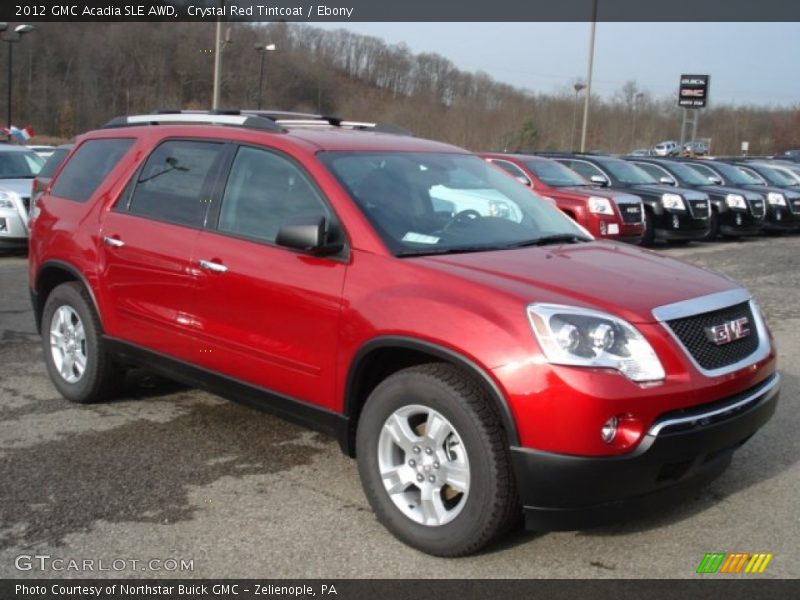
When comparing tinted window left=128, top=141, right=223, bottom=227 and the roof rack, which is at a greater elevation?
the roof rack

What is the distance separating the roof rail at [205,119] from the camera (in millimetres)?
4879

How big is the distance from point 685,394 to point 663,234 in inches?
521

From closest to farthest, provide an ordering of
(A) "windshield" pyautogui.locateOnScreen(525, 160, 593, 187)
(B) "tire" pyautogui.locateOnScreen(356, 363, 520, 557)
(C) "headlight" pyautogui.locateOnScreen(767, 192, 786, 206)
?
(B) "tire" pyautogui.locateOnScreen(356, 363, 520, 557)
(A) "windshield" pyautogui.locateOnScreen(525, 160, 593, 187)
(C) "headlight" pyautogui.locateOnScreen(767, 192, 786, 206)

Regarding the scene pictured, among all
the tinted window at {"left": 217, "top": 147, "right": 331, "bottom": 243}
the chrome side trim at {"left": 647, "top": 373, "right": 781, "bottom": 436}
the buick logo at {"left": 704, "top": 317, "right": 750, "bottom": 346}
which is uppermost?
the tinted window at {"left": 217, "top": 147, "right": 331, "bottom": 243}

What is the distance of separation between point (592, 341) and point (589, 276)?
0.53 meters

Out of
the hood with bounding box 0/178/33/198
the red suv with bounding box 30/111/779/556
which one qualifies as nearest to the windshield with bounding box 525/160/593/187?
the hood with bounding box 0/178/33/198

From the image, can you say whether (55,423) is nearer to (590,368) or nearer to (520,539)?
(520,539)

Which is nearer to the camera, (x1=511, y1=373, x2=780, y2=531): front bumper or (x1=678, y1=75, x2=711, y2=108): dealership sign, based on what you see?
(x1=511, y1=373, x2=780, y2=531): front bumper

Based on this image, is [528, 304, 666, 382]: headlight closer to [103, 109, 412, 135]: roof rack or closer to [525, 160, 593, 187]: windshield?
[103, 109, 412, 135]: roof rack

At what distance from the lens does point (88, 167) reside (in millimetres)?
5793

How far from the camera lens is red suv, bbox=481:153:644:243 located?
540 inches

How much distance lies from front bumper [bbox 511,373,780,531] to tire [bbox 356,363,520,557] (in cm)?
12

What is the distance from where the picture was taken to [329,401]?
4.07 m

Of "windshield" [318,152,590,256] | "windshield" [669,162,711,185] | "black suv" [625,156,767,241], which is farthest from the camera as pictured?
"windshield" [669,162,711,185]
